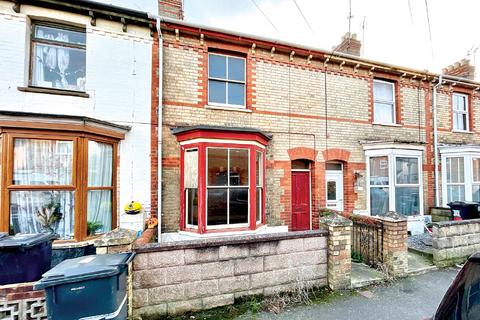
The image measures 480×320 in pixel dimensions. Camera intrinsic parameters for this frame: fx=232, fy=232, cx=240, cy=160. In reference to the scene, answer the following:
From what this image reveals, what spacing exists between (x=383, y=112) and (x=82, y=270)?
1041 cm

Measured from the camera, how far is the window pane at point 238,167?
6.32 m

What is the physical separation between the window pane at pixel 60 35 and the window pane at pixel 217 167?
4.41 meters

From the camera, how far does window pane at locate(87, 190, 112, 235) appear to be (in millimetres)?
5414

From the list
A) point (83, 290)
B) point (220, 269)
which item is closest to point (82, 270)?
point (83, 290)

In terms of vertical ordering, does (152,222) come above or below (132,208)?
below

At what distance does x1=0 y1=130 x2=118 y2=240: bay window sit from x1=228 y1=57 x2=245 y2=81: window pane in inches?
167

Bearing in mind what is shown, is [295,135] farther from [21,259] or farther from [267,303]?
[21,259]

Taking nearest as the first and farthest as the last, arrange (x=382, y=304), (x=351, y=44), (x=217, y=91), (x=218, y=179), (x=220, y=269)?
(x=220, y=269), (x=382, y=304), (x=218, y=179), (x=217, y=91), (x=351, y=44)

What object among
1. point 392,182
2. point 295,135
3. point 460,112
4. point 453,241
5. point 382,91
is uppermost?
point 382,91

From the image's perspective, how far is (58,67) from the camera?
5828 mm

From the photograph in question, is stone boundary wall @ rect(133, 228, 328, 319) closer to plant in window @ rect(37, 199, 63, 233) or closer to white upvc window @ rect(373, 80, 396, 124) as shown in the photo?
plant in window @ rect(37, 199, 63, 233)

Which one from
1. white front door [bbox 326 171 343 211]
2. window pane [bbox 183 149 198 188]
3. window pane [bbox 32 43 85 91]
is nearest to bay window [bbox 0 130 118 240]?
window pane [bbox 32 43 85 91]

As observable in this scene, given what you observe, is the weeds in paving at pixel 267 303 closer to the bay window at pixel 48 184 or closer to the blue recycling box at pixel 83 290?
Answer: the blue recycling box at pixel 83 290

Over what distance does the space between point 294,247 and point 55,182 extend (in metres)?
5.29
